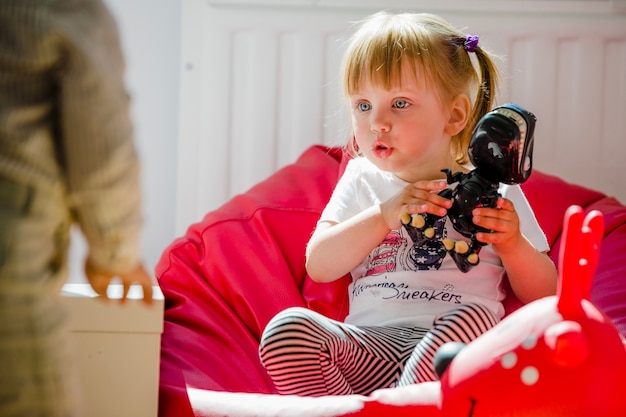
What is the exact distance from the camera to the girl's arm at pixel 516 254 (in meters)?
→ 1.28

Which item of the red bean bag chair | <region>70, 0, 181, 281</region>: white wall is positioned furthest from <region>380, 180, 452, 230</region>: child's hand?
<region>70, 0, 181, 281</region>: white wall

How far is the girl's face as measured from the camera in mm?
1433

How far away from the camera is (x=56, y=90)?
0.87 meters

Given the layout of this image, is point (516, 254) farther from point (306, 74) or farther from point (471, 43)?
point (306, 74)

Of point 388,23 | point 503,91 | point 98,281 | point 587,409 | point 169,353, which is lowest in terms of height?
point 169,353

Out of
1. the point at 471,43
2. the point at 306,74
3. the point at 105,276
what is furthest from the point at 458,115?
the point at 105,276

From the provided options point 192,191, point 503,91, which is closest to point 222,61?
point 192,191

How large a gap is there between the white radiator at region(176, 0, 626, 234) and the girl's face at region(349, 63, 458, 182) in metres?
0.59

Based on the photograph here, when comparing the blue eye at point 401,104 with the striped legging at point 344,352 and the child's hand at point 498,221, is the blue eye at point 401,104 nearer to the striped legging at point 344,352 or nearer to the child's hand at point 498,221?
the child's hand at point 498,221

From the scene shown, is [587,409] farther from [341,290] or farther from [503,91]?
[503,91]

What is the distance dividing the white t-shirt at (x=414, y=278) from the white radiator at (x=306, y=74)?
62cm

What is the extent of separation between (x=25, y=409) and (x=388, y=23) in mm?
902

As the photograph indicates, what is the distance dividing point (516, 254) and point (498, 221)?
102 millimetres

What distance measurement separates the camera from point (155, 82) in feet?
7.25
